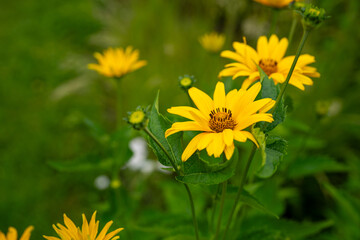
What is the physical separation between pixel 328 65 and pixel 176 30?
5.18 feet

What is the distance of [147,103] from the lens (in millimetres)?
2766

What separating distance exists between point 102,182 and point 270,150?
1684mm

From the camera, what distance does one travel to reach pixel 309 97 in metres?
2.30

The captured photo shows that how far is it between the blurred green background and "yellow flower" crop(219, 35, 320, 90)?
1.53 ft

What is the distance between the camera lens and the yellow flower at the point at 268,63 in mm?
901

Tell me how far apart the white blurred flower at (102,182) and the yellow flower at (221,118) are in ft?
4.94

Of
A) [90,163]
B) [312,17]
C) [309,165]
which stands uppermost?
[90,163]

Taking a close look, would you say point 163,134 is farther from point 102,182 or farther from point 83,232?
point 102,182

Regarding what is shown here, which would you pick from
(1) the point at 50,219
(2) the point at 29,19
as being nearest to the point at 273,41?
(1) the point at 50,219

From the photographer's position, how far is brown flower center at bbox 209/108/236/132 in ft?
2.66

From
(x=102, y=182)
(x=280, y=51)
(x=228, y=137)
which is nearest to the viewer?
(x=228, y=137)

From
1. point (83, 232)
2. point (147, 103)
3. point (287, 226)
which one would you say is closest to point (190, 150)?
point (83, 232)

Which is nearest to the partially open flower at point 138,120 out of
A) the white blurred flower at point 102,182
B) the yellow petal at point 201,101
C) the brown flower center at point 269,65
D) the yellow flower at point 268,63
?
the yellow petal at point 201,101

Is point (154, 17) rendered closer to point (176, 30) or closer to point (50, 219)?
point (176, 30)
